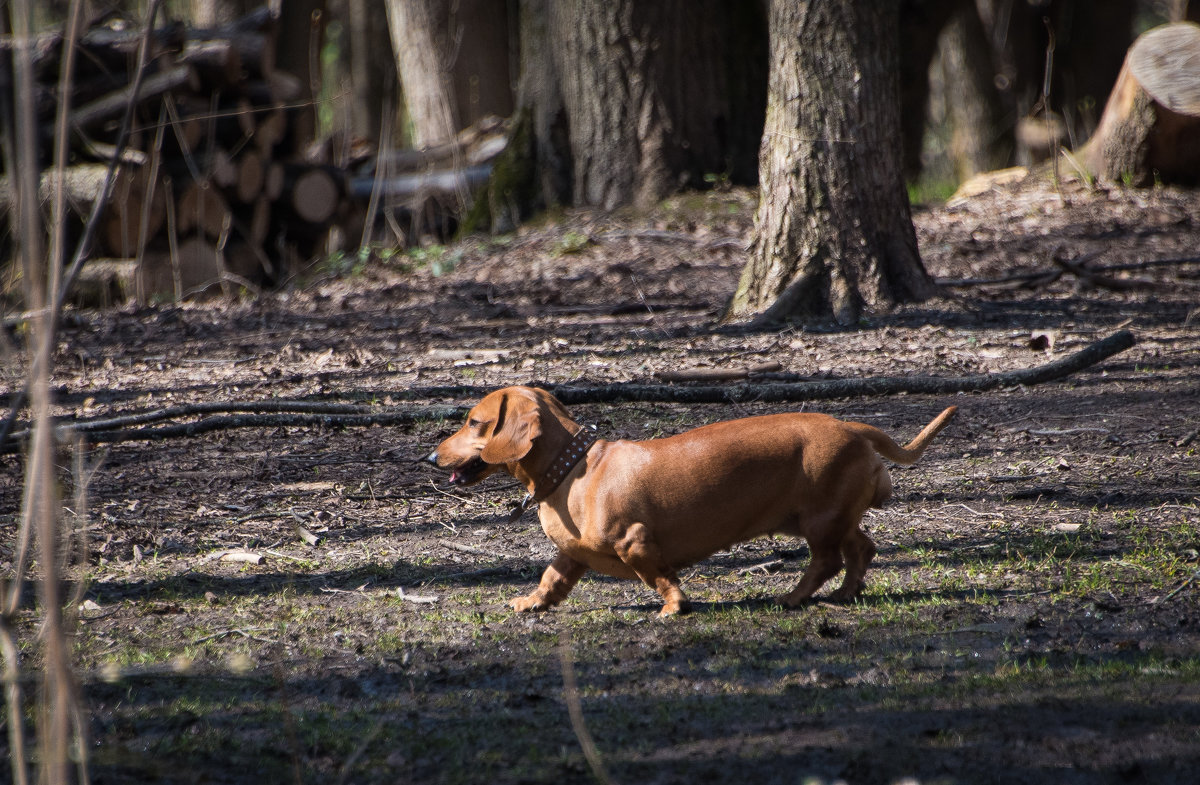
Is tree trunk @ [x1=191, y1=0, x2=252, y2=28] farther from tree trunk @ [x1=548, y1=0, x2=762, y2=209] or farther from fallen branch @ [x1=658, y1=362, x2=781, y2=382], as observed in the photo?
fallen branch @ [x1=658, y1=362, x2=781, y2=382]

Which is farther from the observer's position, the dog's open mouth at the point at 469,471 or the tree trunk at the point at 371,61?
the tree trunk at the point at 371,61

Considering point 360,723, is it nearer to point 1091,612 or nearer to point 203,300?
point 1091,612

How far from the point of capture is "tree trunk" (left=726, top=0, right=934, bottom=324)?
638 centimetres

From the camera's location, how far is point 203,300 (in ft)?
31.9

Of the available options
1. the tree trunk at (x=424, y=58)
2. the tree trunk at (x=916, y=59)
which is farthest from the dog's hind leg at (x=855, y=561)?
the tree trunk at (x=424, y=58)

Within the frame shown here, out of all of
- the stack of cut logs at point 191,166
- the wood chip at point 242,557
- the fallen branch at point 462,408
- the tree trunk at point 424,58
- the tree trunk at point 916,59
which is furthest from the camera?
the tree trunk at point 424,58

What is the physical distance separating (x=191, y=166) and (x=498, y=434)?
7268mm

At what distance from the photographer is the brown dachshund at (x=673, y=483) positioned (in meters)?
3.28

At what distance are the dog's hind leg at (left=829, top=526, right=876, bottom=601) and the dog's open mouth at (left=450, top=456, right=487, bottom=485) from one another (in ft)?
3.70

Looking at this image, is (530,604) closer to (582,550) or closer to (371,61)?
(582,550)

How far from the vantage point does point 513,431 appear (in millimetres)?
3299

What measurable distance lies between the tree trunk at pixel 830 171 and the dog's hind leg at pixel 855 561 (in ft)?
11.0

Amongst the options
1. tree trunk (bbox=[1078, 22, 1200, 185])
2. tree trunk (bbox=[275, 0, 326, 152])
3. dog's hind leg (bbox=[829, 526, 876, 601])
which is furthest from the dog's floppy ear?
tree trunk (bbox=[275, 0, 326, 152])

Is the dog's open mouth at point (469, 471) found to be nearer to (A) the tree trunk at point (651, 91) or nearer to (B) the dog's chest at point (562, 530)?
(B) the dog's chest at point (562, 530)
